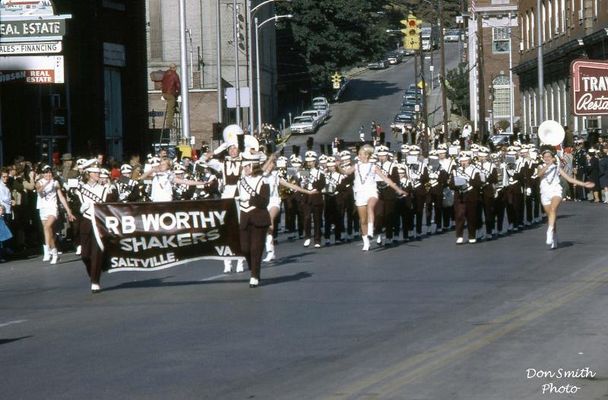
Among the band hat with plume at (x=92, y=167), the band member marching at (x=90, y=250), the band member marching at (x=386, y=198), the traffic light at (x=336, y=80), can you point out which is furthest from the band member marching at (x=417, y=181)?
the traffic light at (x=336, y=80)

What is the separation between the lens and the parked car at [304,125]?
352 feet

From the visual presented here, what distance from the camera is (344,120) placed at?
116750mm

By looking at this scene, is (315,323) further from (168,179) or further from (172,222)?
(168,179)

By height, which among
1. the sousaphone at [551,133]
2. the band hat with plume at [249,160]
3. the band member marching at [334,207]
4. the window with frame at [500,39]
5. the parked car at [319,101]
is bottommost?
the band member marching at [334,207]

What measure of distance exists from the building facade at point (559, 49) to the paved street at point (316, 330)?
43.7 metres

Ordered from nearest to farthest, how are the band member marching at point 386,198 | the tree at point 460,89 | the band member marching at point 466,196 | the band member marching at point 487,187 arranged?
1. the band member marching at point 466,196
2. the band member marching at point 386,198
3. the band member marching at point 487,187
4. the tree at point 460,89

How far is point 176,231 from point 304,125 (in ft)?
284

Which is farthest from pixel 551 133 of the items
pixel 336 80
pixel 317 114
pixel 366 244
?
pixel 336 80

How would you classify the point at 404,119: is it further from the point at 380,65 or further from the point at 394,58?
the point at 394,58

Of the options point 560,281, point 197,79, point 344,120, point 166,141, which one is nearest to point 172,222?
point 560,281

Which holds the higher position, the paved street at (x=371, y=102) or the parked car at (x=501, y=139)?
the paved street at (x=371, y=102)

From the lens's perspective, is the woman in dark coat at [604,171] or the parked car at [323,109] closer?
the woman in dark coat at [604,171]

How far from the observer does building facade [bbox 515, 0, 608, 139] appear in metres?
69.9

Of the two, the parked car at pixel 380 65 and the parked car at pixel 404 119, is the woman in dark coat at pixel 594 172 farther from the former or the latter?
the parked car at pixel 380 65
